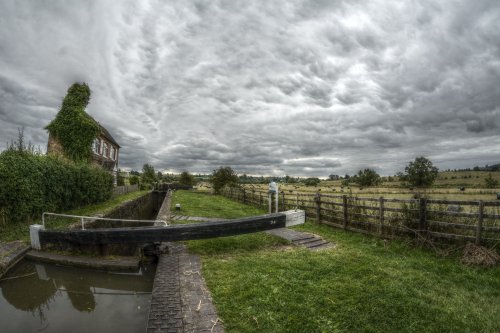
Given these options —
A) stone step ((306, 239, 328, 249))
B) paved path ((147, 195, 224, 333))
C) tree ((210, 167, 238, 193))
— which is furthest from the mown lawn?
tree ((210, 167, 238, 193))

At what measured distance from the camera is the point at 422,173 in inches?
2048

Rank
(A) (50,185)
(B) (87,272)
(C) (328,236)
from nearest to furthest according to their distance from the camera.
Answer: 1. (B) (87,272)
2. (C) (328,236)
3. (A) (50,185)

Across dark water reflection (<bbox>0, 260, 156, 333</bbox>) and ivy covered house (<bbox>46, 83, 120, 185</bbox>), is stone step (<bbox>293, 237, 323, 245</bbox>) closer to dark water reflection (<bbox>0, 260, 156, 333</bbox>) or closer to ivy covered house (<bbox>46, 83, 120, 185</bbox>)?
dark water reflection (<bbox>0, 260, 156, 333</bbox>)

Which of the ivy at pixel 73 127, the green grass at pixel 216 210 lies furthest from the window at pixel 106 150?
the green grass at pixel 216 210

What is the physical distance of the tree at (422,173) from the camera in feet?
170

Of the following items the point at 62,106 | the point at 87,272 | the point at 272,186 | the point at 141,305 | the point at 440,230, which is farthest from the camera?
the point at 62,106

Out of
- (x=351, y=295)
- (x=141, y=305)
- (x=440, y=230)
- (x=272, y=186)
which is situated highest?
(x=272, y=186)

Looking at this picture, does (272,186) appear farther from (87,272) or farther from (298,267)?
(87,272)

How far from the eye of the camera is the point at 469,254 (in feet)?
21.7

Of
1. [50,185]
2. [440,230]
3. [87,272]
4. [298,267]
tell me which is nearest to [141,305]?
[87,272]

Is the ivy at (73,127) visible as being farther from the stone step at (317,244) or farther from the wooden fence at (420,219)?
the stone step at (317,244)

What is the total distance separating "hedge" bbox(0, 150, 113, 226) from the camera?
393 inches

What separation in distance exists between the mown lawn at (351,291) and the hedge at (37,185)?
789 centimetres

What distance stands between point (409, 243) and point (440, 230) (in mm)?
890
